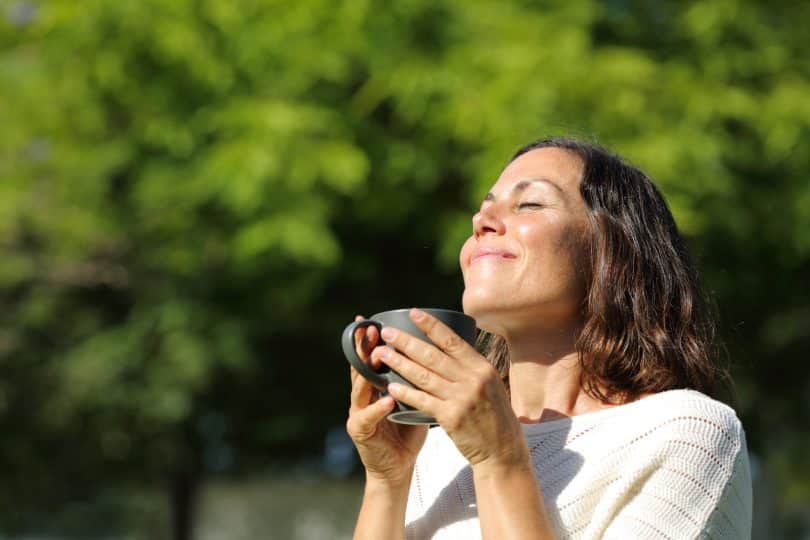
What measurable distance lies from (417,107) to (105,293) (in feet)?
9.19

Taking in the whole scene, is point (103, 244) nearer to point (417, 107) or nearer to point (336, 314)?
point (336, 314)

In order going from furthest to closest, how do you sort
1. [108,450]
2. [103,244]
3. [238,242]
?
[108,450]
[103,244]
[238,242]

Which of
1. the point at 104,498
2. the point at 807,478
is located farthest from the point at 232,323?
the point at 807,478

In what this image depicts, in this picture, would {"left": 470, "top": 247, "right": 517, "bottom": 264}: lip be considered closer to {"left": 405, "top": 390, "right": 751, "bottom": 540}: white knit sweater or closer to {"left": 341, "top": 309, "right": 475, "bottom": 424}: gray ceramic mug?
{"left": 341, "top": 309, "right": 475, "bottom": 424}: gray ceramic mug

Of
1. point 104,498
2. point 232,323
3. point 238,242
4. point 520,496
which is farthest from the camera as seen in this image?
point 104,498

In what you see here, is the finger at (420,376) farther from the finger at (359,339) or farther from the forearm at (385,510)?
the forearm at (385,510)

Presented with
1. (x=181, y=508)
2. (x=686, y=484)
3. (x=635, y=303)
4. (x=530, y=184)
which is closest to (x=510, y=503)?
(x=686, y=484)

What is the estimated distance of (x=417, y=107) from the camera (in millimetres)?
6523

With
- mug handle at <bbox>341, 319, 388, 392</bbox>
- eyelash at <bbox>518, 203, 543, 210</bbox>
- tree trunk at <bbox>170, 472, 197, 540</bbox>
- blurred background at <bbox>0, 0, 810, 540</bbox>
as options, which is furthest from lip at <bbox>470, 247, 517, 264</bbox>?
tree trunk at <bbox>170, 472, 197, 540</bbox>

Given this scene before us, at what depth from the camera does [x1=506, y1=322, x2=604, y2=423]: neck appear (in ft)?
6.79

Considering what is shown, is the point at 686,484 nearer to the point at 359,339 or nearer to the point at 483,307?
the point at 483,307

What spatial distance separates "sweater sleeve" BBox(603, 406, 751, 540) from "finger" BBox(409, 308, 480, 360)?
1.18ft

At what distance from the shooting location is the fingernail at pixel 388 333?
1.72 meters

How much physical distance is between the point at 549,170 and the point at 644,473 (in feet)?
1.95
